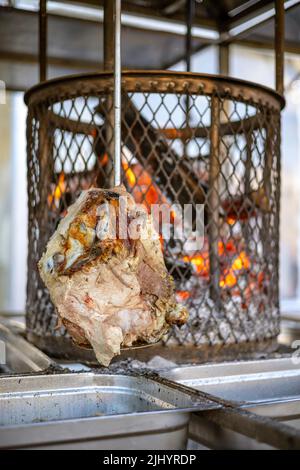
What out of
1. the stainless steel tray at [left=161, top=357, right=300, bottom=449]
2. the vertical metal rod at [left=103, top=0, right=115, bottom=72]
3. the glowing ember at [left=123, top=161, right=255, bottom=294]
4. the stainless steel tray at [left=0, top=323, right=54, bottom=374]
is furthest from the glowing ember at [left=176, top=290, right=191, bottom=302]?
the vertical metal rod at [left=103, top=0, right=115, bottom=72]

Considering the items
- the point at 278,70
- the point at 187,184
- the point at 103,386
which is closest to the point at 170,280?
the point at 103,386

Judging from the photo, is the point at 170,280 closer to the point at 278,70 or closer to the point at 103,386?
the point at 103,386

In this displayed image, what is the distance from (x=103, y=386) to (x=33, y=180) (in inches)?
33.2

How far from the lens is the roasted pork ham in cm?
116

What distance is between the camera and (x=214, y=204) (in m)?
1.86

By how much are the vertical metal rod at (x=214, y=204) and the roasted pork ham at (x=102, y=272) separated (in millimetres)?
658

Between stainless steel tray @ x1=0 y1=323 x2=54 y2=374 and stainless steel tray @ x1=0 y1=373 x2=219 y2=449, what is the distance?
0.65ft

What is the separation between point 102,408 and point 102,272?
392 millimetres

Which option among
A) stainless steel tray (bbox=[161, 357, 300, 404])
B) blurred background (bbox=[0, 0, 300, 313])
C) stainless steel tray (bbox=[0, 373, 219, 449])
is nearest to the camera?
stainless steel tray (bbox=[0, 373, 219, 449])

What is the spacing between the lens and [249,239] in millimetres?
1942

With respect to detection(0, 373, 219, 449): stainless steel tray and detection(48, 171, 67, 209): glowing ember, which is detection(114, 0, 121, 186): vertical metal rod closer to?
detection(0, 373, 219, 449): stainless steel tray

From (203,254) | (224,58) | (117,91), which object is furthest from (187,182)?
(224,58)

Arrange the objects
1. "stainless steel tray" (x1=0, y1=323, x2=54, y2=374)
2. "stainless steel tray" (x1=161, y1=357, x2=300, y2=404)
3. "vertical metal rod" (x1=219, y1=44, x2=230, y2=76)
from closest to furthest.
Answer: "stainless steel tray" (x1=161, y1=357, x2=300, y2=404), "stainless steel tray" (x1=0, y1=323, x2=54, y2=374), "vertical metal rod" (x1=219, y1=44, x2=230, y2=76)

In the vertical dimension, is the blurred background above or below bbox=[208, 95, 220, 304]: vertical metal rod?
above
